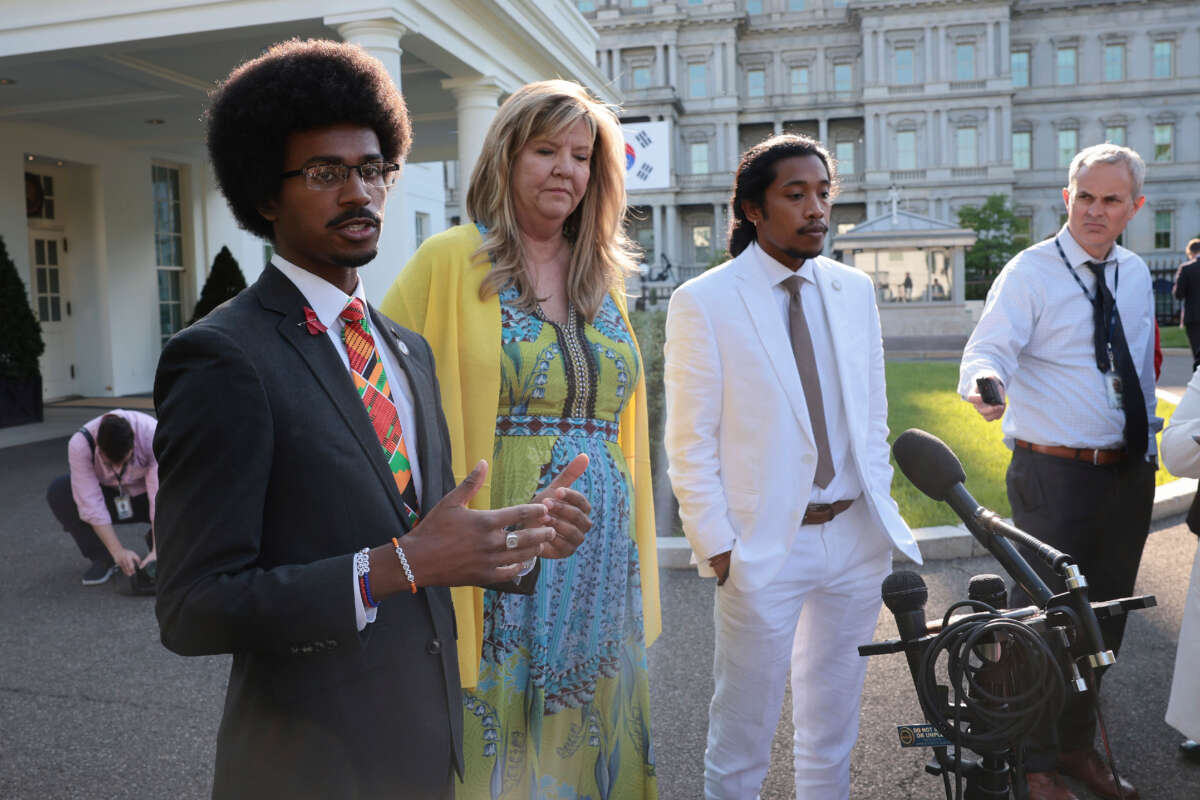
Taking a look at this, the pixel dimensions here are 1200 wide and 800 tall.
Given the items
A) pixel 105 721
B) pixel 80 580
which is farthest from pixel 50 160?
pixel 105 721

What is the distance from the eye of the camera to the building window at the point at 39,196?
52.2 ft

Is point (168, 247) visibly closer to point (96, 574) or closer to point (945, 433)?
point (96, 574)

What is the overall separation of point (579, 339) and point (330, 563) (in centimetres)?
131

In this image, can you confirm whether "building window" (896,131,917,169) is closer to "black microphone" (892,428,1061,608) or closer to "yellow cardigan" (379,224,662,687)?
"yellow cardigan" (379,224,662,687)

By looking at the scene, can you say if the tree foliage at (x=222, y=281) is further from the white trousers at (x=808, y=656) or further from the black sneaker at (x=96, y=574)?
the white trousers at (x=808, y=656)

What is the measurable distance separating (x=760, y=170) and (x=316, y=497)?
6.59 ft

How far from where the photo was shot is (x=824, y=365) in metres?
3.01

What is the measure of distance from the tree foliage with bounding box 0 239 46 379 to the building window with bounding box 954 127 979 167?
201 ft

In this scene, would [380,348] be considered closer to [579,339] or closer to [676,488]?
[579,339]

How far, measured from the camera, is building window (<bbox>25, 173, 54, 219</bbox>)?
15906 millimetres

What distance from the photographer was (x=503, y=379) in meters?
2.51

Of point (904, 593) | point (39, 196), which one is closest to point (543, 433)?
point (904, 593)

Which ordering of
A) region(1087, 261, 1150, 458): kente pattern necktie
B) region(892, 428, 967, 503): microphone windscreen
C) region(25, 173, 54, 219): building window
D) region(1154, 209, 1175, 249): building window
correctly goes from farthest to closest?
region(1154, 209, 1175, 249): building window, region(25, 173, 54, 219): building window, region(1087, 261, 1150, 458): kente pattern necktie, region(892, 428, 967, 503): microphone windscreen

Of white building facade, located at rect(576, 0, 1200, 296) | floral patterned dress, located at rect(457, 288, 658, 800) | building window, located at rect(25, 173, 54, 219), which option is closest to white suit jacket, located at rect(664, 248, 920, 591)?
floral patterned dress, located at rect(457, 288, 658, 800)
